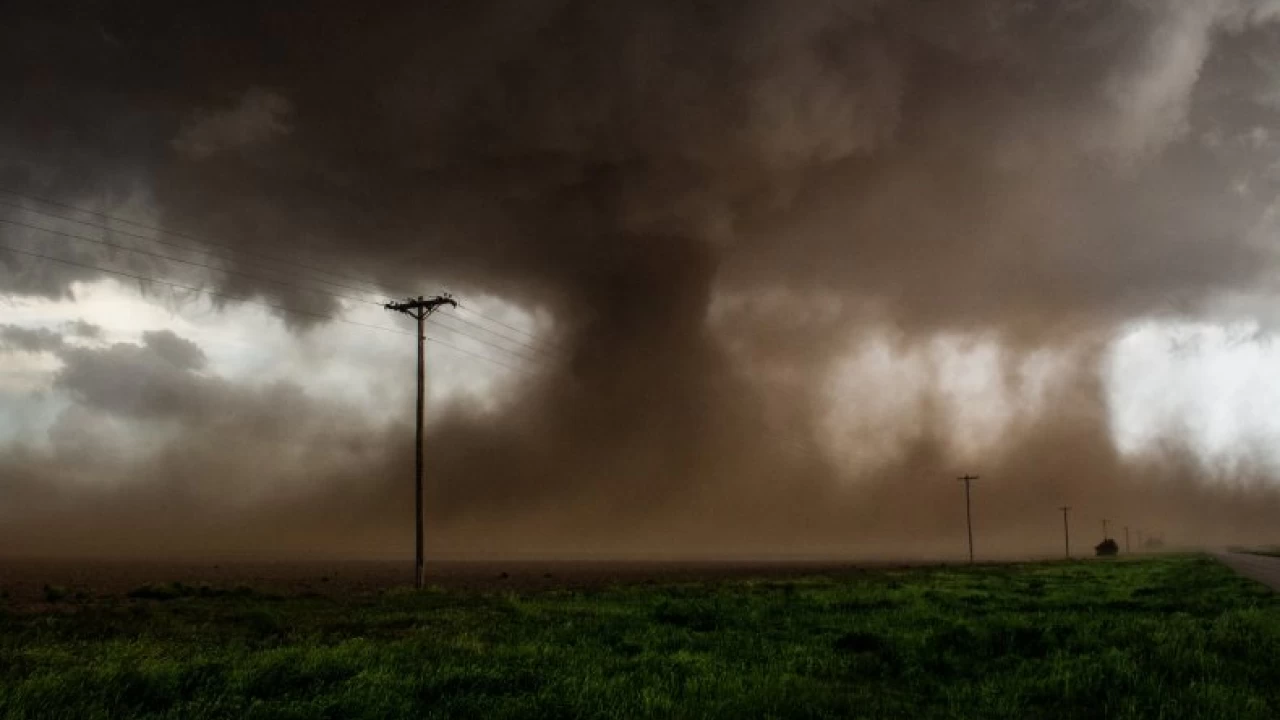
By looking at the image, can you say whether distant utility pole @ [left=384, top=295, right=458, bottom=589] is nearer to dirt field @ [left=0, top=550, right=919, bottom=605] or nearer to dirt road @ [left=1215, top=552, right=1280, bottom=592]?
dirt field @ [left=0, top=550, right=919, bottom=605]

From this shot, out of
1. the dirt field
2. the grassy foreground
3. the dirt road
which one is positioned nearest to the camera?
Result: the grassy foreground

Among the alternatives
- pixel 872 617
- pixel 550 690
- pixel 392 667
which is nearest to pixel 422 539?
pixel 872 617

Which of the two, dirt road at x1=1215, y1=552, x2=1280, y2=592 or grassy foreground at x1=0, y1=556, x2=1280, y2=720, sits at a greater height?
grassy foreground at x1=0, y1=556, x2=1280, y2=720

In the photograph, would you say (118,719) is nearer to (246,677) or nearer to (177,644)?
(246,677)

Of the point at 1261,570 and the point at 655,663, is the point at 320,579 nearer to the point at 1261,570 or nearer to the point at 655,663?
the point at 655,663

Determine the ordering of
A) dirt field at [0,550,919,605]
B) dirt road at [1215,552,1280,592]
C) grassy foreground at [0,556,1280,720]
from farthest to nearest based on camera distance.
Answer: dirt field at [0,550,919,605] → dirt road at [1215,552,1280,592] → grassy foreground at [0,556,1280,720]

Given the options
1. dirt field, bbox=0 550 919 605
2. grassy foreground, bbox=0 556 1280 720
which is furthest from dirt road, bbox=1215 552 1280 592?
dirt field, bbox=0 550 919 605

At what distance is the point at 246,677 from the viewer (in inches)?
492

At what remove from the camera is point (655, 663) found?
14.5 meters

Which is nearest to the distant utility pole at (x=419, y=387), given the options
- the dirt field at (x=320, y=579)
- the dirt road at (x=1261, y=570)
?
the dirt field at (x=320, y=579)

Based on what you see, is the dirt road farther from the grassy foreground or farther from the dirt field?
the dirt field

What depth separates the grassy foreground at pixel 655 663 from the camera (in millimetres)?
11008

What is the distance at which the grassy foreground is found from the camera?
11008mm

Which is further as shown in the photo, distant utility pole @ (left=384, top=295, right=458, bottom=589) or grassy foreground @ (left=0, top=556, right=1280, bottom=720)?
distant utility pole @ (left=384, top=295, right=458, bottom=589)
